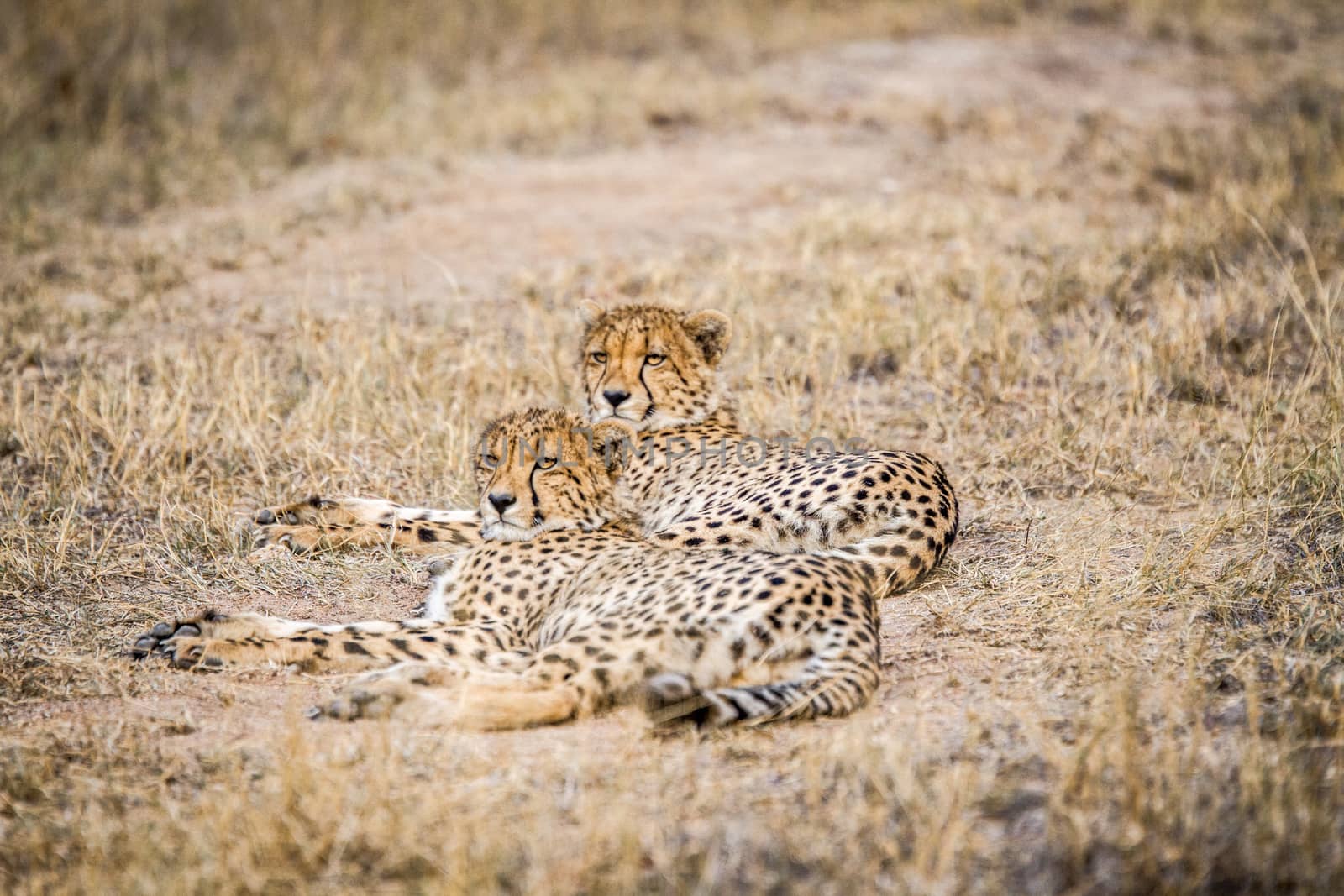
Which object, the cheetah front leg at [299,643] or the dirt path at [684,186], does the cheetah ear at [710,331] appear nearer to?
the dirt path at [684,186]

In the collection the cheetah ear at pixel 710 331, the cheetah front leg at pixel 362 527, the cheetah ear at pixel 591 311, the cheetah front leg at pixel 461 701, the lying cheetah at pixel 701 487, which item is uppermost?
the cheetah ear at pixel 591 311

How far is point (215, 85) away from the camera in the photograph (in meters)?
10.1

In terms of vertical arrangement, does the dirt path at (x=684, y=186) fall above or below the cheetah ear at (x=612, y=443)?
above

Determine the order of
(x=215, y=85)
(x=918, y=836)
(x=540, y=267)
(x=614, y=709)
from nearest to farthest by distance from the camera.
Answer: (x=918, y=836) < (x=614, y=709) < (x=540, y=267) < (x=215, y=85)

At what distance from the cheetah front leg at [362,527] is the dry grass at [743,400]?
123 millimetres

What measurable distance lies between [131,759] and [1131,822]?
6.49 ft

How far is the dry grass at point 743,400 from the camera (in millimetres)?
2467

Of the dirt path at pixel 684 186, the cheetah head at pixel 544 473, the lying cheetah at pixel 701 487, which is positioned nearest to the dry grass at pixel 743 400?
the dirt path at pixel 684 186

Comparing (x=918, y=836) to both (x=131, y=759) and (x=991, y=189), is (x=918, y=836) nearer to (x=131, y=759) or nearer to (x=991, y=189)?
Answer: (x=131, y=759)

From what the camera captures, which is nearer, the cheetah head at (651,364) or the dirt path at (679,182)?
the cheetah head at (651,364)

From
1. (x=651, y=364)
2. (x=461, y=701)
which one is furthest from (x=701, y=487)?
(x=461, y=701)

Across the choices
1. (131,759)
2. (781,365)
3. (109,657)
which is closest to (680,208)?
(781,365)

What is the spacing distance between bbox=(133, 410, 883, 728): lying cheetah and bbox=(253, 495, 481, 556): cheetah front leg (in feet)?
1.27

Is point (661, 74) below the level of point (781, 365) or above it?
above
